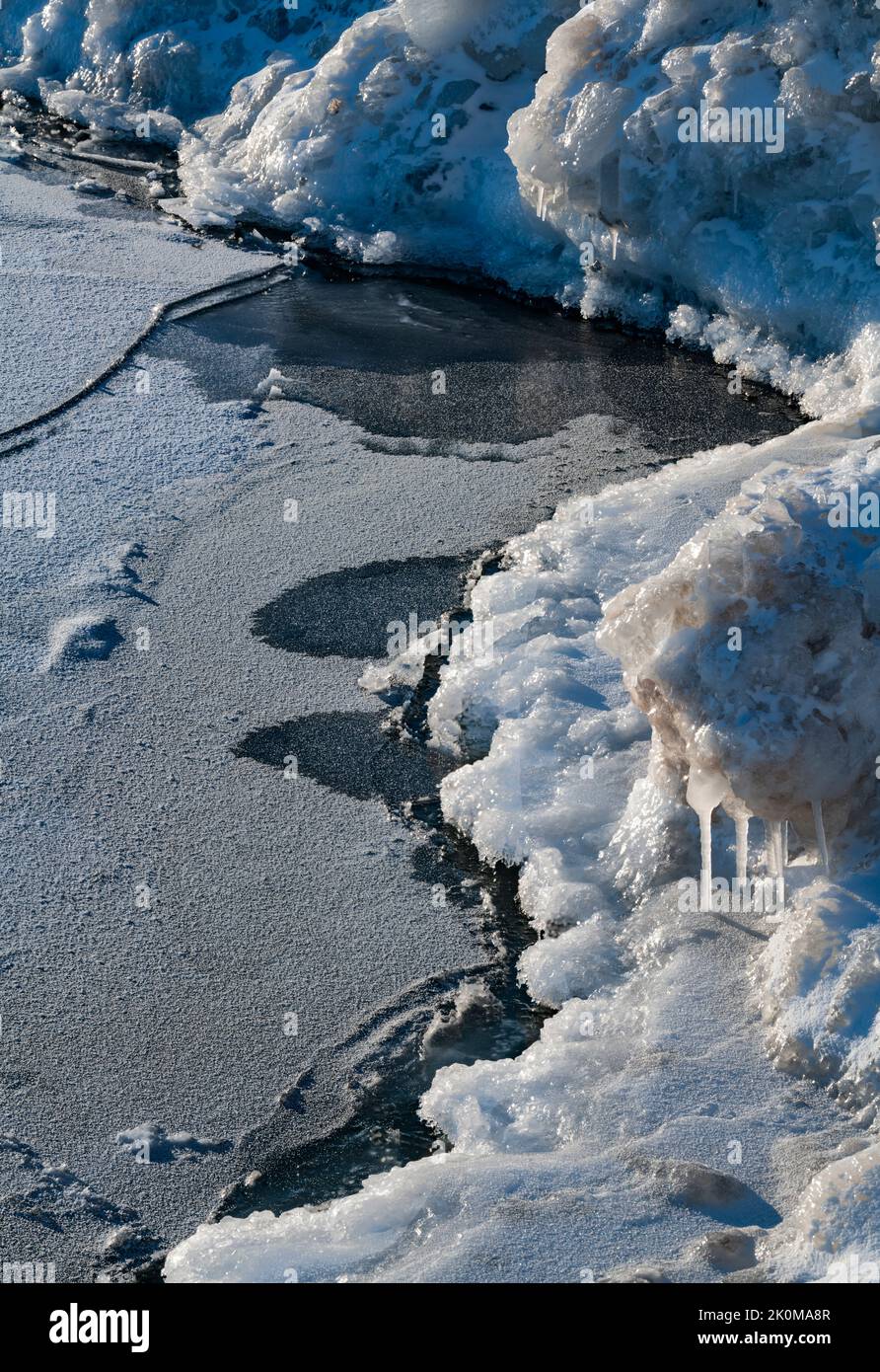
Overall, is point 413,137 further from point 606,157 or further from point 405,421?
point 405,421

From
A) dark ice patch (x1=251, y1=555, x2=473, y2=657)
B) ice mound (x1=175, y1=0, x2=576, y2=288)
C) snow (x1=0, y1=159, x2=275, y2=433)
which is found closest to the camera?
dark ice patch (x1=251, y1=555, x2=473, y2=657)

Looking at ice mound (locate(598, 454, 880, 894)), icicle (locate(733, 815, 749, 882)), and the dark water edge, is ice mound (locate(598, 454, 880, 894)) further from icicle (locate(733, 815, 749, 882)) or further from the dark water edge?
the dark water edge

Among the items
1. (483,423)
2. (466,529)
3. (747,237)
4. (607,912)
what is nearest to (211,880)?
(607,912)

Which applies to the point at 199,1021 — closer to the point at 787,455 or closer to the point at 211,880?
the point at 211,880

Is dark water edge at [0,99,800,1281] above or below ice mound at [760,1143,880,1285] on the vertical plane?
above

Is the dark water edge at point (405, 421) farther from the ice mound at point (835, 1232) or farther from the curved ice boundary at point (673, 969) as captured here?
the ice mound at point (835, 1232)

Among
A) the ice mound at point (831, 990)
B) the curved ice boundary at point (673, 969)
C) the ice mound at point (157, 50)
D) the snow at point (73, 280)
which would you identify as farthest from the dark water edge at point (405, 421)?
the ice mound at point (831, 990)

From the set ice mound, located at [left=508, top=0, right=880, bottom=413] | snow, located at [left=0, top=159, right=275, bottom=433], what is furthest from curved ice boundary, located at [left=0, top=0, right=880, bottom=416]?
snow, located at [left=0, top=159, right=275, bottom=433]
